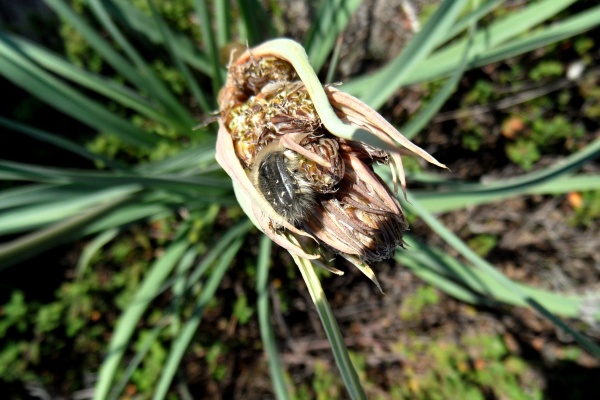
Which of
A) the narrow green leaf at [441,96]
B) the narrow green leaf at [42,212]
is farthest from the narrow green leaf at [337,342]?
the narrow green leaf at [441,96]

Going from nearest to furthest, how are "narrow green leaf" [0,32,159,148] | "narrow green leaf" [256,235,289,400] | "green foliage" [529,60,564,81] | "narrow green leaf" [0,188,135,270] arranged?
"narrow green leaf" [0,188,135,270], "narrow green leaf" [0,32,159,148], "narrow green leaf" [256,235,289,400], "green foliage" [529,60,564,81]

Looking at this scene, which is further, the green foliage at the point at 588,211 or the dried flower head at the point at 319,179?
the green foliage at the point at 588,211

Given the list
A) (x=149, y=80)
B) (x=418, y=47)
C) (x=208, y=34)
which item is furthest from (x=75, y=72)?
(x=418, y=47)

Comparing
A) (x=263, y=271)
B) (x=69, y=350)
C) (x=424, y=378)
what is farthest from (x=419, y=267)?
(x=69, y=350)

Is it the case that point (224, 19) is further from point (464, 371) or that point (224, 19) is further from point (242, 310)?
point (464, 371)

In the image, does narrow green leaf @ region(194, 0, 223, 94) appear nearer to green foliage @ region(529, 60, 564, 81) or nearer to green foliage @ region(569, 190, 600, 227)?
green foliage @ region(529, 60, 564, 81)

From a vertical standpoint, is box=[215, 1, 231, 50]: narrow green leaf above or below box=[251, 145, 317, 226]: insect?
above

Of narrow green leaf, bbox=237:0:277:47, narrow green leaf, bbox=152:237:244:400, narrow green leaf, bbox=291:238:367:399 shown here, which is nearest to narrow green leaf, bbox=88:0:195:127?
narrow green leaf, bbox=237:0:277:47

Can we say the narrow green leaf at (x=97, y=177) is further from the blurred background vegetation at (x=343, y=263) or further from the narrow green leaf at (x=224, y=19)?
the blurred background vegetation at (x=343, y=263)
